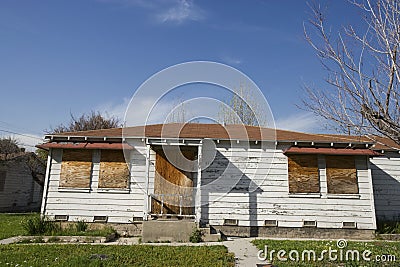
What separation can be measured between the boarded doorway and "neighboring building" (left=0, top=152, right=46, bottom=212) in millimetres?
14762

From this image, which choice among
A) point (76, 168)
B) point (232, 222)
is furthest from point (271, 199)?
point (76, 168)

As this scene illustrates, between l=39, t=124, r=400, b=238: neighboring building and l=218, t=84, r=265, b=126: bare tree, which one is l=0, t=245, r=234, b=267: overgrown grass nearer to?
l=39, t=124, r=400, b=238: neighboring building

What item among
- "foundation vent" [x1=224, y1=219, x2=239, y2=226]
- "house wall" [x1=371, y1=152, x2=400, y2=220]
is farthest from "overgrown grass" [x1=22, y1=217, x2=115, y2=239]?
"house wall" [x1=371, y1=152, x2=400, y2=220]

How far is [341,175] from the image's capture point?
1184 cm

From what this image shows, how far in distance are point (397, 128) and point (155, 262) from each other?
5.46m

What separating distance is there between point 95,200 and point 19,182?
16191mm

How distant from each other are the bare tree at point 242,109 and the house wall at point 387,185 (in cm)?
945

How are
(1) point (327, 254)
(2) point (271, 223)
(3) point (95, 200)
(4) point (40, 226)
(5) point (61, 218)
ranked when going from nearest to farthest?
(1) point (327, 254), (4) point (40, 226), (5) point (61, 218), (2) point (271, 223), (3) point (95, 200)

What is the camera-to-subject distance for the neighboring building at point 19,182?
2230 cm

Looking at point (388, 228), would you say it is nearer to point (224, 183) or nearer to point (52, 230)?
point (224, 183)

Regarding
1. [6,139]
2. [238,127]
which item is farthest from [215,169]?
[6,139]

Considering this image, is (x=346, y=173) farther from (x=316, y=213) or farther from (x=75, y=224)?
(x=75, y=224)

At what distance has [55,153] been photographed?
12.0m

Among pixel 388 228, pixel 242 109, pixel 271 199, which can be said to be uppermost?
pixel 242 109
